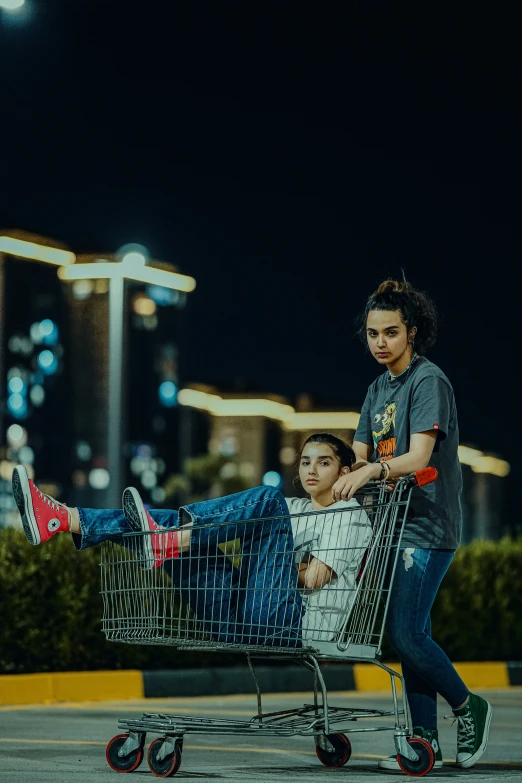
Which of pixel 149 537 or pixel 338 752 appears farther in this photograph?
pixel 338 752

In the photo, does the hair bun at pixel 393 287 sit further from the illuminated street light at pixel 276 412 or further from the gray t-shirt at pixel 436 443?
the illuminated street light at pixel 276 412

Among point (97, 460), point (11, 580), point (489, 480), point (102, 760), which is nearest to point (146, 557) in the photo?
point (102, 760)

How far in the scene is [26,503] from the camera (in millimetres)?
6090

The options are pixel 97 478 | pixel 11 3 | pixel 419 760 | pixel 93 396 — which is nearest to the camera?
pixel 419 760

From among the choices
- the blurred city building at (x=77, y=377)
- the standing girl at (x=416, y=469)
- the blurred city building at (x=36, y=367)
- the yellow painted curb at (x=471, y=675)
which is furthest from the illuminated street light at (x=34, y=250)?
the standing girl at (x=416, y=469)

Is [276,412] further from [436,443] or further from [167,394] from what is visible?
[436,443]

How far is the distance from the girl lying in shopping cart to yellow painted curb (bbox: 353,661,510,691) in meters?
7.00

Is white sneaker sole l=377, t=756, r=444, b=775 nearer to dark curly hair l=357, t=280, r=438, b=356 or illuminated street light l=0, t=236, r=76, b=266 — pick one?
dark curly hair l=357, t=280, r=438, b=356

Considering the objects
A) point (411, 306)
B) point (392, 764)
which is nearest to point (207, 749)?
point (392, 764)

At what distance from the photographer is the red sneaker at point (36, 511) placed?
602 cm

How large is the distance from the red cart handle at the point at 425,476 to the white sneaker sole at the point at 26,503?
163 cm

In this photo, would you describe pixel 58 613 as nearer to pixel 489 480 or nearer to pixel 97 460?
pixel 97 460

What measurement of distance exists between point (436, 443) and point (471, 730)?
129 cm

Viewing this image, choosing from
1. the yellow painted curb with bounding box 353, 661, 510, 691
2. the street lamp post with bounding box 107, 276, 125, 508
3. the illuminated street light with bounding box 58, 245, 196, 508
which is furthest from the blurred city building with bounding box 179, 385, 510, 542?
the yellow painted curb with bounding box 353, 661, 510, 691
